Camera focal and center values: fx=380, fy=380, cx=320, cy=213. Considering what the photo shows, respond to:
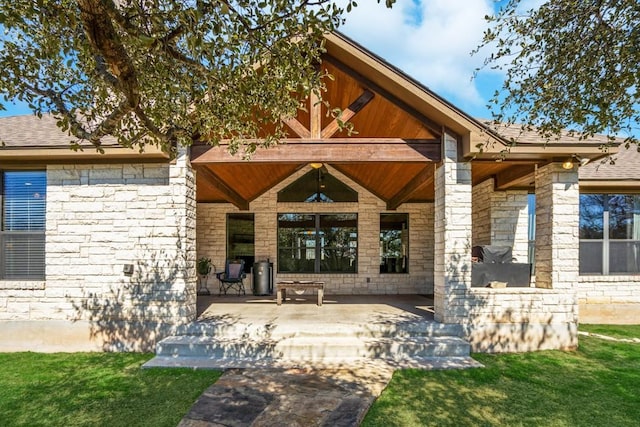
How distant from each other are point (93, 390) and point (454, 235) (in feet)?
17.6

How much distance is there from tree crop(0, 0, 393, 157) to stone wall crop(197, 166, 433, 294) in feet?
18.0

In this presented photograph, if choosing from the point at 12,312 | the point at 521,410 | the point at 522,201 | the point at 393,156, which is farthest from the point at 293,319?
the point at 522,201

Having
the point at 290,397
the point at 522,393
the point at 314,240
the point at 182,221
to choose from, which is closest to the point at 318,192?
the point at 314,240

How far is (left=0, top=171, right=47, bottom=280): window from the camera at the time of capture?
644cm

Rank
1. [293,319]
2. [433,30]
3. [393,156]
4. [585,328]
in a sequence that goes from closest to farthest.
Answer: [433,30]
[393,156]
[293,319]
[585,328]

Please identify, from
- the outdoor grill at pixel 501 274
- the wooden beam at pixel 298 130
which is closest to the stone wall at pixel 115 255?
the wooden beam at pixel 298 130

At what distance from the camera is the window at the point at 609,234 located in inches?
330

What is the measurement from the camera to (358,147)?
5.97m

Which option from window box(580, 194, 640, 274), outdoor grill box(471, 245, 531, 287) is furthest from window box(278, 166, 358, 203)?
window box(580, 194, 640, 274)

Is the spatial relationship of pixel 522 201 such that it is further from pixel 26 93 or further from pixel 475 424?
pixel 26 93

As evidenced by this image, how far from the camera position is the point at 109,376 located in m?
4.95

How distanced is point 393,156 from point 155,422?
4649 millimetres

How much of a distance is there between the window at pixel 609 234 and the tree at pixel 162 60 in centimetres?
746

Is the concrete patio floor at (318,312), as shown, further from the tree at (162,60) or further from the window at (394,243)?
the tree at (162,60)
